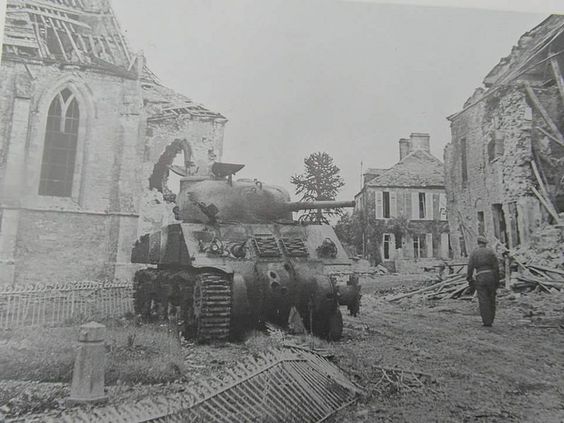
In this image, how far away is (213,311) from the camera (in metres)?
5.01

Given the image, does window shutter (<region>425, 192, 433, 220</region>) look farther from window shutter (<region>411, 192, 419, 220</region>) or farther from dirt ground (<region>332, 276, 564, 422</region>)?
dirt ground (<region>332, 276, 564, 422</region>)

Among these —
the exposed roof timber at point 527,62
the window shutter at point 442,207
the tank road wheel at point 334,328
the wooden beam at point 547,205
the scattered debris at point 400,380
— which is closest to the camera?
the scattered debris at point 400,380

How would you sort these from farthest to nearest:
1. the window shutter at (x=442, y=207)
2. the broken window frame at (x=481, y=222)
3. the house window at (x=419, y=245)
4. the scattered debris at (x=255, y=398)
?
the broken window frame at (x=481, y=222) < the window shutter at (x=442, y=207) < the house window at (x=419, y=245) < the scattered debris at (x=255, y=398)

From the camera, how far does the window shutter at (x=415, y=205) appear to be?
7.38m

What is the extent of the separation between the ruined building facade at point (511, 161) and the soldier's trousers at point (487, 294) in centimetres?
310

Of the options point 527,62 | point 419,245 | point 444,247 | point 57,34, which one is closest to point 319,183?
point 419,245

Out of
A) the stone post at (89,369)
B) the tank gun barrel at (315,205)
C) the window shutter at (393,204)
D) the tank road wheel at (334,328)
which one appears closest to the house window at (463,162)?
the window shutter at (393,204)

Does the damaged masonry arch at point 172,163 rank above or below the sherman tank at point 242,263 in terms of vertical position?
above

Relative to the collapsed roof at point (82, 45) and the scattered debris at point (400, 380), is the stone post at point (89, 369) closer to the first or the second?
the scattered debris at point (400, 380)

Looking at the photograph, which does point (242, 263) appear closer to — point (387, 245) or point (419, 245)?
point (387, 245)

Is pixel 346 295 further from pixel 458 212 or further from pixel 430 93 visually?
pixel 458 212

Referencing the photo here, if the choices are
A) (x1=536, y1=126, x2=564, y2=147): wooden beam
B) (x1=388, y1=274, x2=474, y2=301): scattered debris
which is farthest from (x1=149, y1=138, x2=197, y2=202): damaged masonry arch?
(x1=536, y1=126, x2=564, y2=147): wooden beam

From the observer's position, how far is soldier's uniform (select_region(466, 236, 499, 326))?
670 cm

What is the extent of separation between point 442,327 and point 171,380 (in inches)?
167
